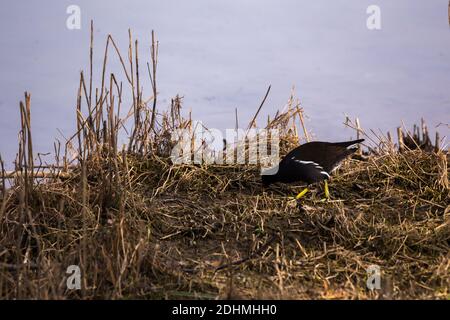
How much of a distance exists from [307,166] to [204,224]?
133 cm

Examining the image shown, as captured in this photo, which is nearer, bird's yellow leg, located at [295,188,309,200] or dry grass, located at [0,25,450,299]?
dry grass, located at [0,25,450,299]

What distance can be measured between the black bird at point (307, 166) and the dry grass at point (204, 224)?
0.68ft

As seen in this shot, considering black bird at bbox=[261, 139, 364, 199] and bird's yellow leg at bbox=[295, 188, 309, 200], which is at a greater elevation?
black bird at bbox=[261, 139, 364, 199]

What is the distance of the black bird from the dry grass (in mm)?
206

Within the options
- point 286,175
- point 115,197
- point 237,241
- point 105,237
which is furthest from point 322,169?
point 105,237

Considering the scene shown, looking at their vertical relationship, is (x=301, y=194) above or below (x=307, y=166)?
below

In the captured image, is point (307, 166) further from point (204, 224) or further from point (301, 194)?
point (204, 224)

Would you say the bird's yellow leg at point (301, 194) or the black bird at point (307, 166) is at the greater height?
the black bird at point (307, 166)

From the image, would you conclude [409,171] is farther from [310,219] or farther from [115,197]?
[115,197]

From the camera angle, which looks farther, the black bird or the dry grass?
the black bird

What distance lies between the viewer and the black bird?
6457 mm

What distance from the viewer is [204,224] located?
5.80m

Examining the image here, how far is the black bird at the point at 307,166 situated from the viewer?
6.46 metres

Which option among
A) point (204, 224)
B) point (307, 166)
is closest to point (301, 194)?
point (307, 166)
